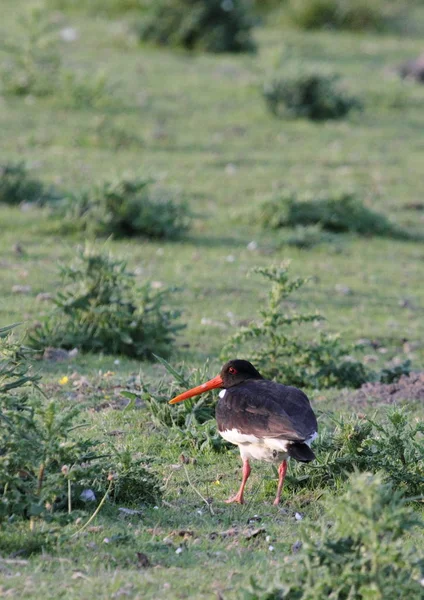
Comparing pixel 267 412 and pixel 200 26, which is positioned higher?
pixel 200 26

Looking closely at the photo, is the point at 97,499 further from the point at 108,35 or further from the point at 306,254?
the point at 108,35

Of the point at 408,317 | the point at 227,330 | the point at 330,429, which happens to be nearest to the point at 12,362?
the point at 330,429

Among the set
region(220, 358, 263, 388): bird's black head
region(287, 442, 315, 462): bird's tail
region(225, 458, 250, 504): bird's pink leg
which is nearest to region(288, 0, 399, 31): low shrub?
region(220, 358, 263, 388): bird's black head

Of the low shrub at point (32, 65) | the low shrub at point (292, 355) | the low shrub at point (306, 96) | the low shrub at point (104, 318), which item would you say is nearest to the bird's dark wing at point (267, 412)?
the low shrub at point (292, 355)

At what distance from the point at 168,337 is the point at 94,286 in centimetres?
75

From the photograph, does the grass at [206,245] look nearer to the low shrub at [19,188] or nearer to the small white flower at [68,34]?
the small white flower at [68,34]

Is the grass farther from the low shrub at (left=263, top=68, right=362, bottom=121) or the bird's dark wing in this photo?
the bird's dark wing

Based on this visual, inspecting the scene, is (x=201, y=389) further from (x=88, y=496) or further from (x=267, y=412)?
(x=88, y=496)

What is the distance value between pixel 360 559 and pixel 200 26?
1680cm

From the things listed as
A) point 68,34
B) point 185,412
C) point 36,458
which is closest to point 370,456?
point 185,412

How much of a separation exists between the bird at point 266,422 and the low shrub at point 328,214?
6843mm

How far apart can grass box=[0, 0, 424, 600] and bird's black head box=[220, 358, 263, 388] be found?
56 centimetres

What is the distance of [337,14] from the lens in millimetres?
23719

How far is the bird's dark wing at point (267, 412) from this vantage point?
5.62 m
